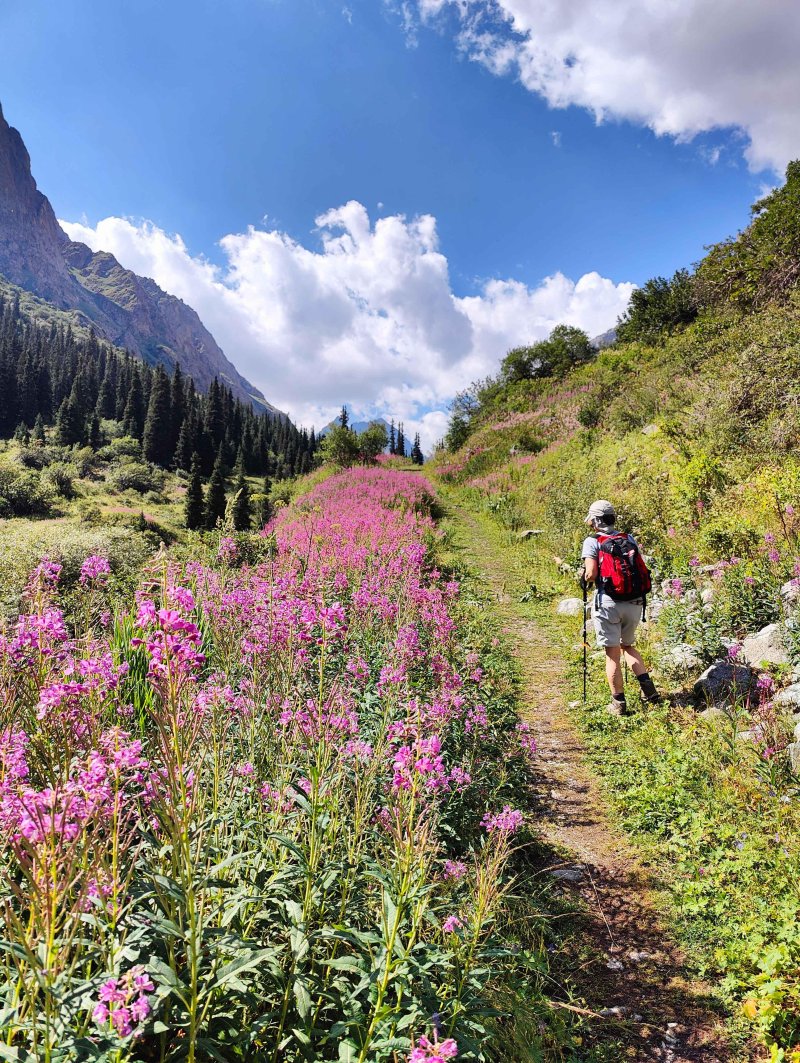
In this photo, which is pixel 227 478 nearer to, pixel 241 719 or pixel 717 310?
pixel 717 310

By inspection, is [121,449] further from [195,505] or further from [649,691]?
[649,691]

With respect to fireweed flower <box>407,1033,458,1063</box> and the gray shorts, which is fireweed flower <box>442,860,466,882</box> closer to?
fireweed flower <box>407,1033,458,1063</box>

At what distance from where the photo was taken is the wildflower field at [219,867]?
1371mm

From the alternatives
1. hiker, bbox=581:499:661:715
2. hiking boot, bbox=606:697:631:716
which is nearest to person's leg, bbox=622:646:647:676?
hiker, bbox=581:499:661:715

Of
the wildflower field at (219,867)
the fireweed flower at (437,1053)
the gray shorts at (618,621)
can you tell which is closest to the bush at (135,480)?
the gray shorts at (618,621)

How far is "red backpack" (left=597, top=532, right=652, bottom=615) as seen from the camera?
5.89 meters

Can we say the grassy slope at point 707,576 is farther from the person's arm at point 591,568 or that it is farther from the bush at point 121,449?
the bush at point 121,449

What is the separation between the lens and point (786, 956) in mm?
2865

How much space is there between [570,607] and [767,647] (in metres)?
4.14

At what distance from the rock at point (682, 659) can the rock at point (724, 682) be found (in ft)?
1.01

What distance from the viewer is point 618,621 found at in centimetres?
594

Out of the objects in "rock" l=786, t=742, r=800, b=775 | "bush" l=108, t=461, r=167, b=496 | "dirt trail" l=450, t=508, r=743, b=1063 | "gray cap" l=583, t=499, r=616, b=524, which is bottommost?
"dirt trail" l=450, t=508, r=743, b=1063

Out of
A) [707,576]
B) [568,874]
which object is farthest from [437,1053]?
[707,576]

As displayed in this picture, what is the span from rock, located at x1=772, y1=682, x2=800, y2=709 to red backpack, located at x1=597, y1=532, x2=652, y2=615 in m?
1.63
